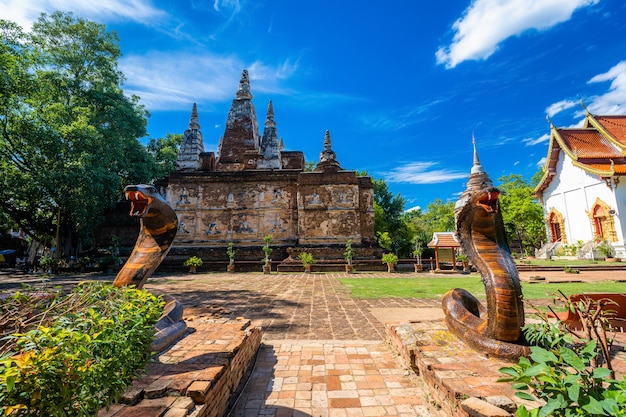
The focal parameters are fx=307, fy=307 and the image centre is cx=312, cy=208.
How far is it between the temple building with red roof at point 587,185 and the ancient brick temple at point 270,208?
617 inches

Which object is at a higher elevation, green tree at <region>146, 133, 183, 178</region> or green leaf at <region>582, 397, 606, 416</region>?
green tree at <region>146, 133, 183, 178</region>

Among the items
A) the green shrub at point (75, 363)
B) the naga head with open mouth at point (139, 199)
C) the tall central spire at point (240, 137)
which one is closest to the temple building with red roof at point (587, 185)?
the tall central spire at point (240, 137)

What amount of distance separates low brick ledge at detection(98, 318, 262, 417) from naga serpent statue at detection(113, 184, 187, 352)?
27cm

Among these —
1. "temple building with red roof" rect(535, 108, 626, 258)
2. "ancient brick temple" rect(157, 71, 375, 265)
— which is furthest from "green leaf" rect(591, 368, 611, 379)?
"temple building with red roof" rect(535, 108, 626, 258)

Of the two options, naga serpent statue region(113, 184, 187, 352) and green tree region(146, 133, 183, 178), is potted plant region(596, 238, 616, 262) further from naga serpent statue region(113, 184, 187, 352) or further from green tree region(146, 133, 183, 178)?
green tree region(146, 133, 183, 178)

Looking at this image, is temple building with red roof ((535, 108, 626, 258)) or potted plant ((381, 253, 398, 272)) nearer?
potted plant ((381, 253, 398, 272))

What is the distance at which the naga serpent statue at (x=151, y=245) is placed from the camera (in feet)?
12.2

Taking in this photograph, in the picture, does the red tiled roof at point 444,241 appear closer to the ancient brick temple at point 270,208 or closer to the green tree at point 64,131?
the ancient brick temple at point 270,208

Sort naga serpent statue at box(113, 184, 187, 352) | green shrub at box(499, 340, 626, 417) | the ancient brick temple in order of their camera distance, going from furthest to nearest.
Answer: the ancient brick temple → naga serpent statue at box(113, 184, 187, 352) → green shrub at box(499, 340, 626, 417)

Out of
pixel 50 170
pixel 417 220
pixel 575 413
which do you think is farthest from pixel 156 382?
pixel 417 220

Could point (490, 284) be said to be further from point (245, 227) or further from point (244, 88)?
point (244, 88)

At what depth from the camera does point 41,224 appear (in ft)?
63.0

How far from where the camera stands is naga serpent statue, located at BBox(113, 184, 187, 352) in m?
3.71

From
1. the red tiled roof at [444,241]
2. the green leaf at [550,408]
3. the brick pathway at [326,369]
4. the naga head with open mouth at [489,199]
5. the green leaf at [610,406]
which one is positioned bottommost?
the brick pathway at [326,369]
